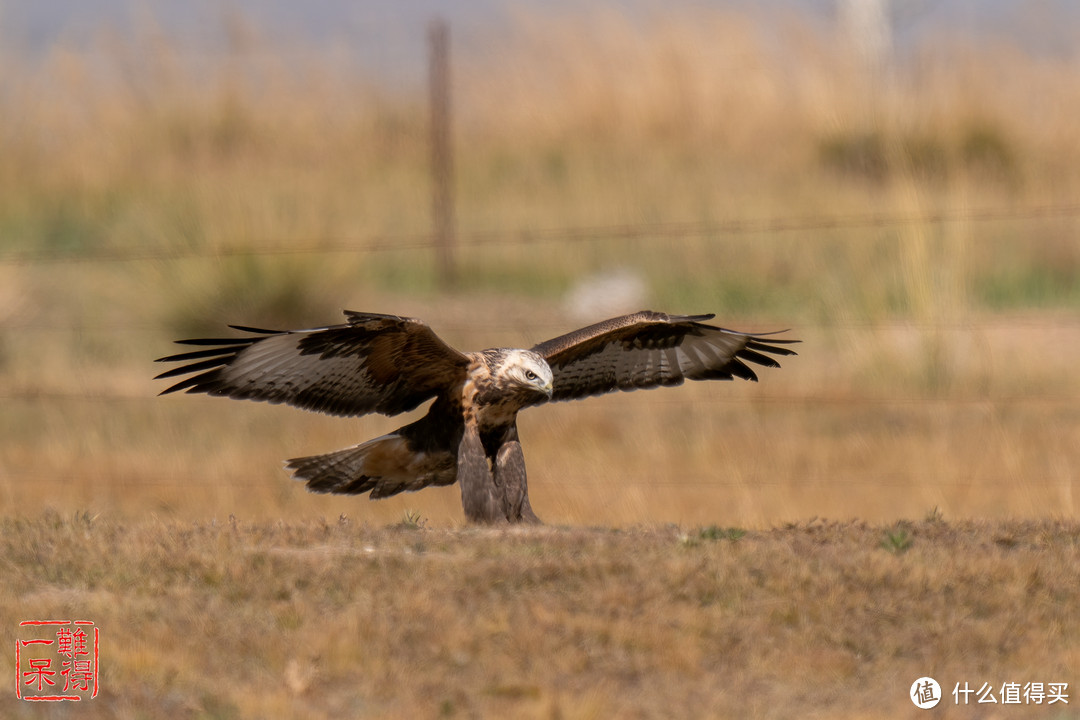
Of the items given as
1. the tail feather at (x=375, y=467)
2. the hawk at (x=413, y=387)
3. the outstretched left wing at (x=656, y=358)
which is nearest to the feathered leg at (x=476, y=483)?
the hawk at (x=413, y=387)

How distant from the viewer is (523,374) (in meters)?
6.83

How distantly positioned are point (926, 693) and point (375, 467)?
3.09m

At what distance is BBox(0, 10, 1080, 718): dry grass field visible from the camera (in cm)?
520

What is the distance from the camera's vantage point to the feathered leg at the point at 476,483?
22.5ft

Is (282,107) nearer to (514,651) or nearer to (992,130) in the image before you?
(992,130)

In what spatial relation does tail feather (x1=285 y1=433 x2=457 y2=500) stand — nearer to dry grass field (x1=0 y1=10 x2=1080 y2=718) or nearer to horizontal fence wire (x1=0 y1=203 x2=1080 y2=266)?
dry grass field (x1=0 y1=10 x2=1080 y2=718)

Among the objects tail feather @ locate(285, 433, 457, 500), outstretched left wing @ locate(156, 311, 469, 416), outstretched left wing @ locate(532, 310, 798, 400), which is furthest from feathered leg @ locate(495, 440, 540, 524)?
outstretched left wing @ locate(532, 310, 798, 400)

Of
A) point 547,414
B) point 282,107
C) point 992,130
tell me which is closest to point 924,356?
point 547,414

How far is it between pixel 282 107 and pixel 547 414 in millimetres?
9759

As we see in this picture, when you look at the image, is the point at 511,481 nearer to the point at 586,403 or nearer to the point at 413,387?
the point at 413,387

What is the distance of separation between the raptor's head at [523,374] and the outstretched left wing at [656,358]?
68cm

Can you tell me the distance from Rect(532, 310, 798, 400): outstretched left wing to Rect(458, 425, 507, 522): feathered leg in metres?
0.82

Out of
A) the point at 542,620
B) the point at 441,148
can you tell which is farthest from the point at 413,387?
the point at 441,148

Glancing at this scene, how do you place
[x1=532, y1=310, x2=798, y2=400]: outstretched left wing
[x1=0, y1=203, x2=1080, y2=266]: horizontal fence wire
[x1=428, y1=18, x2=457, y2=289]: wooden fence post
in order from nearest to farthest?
[x1=532, y1=310, x2=798, y2=400]: outstretched left wing → [x1=0, y1=203, x2=1080, y2=266]: horizontal fence wire → [x1=428, y1=18, x2=457, y2=289]: wooden fence post
